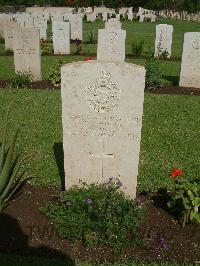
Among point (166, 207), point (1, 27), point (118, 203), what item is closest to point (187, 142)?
point (166, 207)

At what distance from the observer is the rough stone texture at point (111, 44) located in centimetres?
1274

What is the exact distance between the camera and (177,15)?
6719 cm

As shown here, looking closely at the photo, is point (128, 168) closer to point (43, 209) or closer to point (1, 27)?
point (43, 209)

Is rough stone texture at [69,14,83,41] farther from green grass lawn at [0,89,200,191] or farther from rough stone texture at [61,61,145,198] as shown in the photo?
rough stone texture at [61,61,145,198]

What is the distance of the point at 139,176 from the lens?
584 cm

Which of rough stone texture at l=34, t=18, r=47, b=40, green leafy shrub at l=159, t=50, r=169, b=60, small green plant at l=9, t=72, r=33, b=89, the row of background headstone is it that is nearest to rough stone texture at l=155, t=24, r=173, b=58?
the row of background headstone

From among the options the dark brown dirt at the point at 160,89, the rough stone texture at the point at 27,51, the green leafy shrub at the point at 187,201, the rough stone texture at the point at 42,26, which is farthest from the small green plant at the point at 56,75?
the rough stone texture at the point at 42,26

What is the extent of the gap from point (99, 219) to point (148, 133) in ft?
12.5

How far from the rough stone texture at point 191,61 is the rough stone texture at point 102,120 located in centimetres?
759

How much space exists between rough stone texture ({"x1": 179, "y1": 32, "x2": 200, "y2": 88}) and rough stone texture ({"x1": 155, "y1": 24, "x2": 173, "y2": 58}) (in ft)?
19.4

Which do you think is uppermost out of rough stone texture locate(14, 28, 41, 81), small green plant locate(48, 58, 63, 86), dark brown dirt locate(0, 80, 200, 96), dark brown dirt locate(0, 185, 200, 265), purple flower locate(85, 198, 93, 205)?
rough stone texture locate(14, 28, 41, 81)

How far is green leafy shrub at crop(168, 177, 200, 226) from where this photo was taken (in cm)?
419

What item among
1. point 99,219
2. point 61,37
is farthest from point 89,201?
point 61,37

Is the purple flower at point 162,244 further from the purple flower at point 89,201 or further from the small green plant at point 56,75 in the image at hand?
the small green plant at point 56,75
